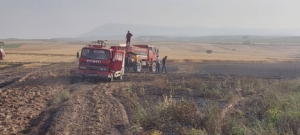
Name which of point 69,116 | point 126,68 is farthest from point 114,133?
point 126,68

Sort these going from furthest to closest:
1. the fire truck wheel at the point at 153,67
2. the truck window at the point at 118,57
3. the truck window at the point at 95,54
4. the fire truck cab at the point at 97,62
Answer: the fire truck wheel at the point at 153,67 → the truck window at the point at 118,57 → the truck window at the point at 95,54 → the fire truck cab at the point at 97,62

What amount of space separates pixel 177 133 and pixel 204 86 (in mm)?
9711

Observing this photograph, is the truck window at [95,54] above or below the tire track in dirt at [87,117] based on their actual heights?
above

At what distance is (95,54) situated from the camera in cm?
2166

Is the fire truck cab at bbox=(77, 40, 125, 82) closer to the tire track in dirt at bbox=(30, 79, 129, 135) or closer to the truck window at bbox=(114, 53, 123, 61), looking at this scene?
the truck window at bbox=(114, 53, 123, 61)

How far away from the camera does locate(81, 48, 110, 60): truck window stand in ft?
70.9

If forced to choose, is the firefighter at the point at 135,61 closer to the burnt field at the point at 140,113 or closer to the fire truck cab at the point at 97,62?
the fire truck cab at the point at 97,62

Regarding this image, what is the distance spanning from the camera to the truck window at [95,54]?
70.9 feet

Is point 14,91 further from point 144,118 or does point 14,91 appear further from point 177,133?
point 177,133

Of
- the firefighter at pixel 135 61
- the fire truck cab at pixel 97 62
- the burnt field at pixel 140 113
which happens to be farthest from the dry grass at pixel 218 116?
the firefighter at pixel 135 61

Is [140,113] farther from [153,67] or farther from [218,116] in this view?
[153,67]

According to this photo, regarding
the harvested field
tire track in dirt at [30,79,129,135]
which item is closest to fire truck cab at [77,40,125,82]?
the harvested field

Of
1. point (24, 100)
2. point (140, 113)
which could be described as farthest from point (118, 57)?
point (140, 113)

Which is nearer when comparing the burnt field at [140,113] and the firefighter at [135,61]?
the burnt field at [140,113]
